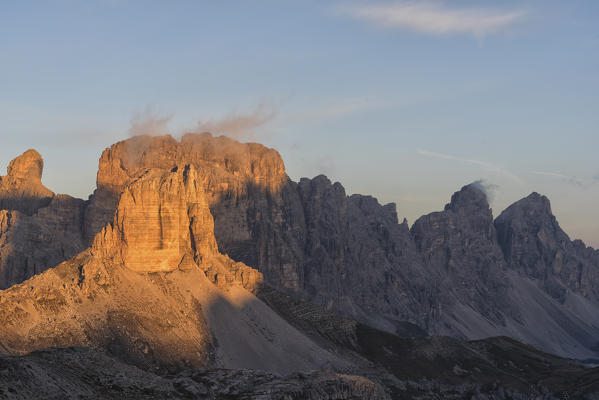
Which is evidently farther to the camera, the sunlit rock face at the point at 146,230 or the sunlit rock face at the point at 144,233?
the sunlit rock face at the point at 146,230

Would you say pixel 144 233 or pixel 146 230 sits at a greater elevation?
pixel 146 230

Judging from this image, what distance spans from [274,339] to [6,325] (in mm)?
64448

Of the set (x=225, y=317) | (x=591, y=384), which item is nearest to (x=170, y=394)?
(x=225, y=317)

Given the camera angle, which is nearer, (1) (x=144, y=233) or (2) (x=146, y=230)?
(1) (x=144, y=233)

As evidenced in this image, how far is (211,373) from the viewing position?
132000 millimetres

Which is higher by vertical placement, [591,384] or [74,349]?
[74,349]

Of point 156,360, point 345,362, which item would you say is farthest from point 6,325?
point 345,362

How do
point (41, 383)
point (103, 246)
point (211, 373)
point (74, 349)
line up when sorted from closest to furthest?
point (41, 383), point (74, 349), point (211, 373), point (103, 246)

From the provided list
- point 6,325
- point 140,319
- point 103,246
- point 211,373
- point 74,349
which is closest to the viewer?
point 74,349

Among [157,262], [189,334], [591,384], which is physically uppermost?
[157,262]

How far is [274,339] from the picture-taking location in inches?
7402

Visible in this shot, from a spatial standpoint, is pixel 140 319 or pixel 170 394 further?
pixel 140 319

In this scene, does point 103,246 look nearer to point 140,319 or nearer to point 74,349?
point 140,319

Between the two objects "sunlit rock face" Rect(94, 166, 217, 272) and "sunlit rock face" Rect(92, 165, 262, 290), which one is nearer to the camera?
"sunlit rock face" Rect(92, 165, 262, 290)
